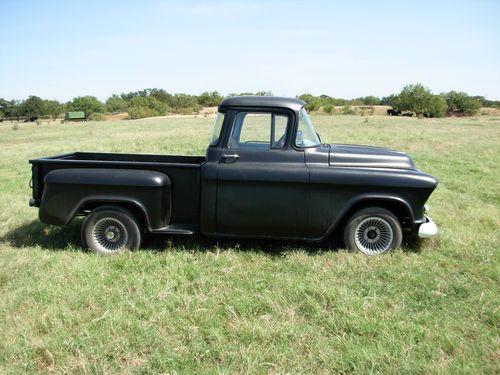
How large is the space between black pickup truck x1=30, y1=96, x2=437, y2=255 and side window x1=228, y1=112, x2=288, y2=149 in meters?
0.01

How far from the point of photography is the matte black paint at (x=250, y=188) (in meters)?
4.54

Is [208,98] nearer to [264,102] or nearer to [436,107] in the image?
[436,107]

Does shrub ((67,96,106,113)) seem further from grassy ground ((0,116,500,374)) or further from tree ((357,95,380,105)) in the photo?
grassy ground ((0,116,500,374))

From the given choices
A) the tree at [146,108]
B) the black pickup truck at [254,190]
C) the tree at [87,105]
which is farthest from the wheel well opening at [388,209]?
the tree at [87,105]

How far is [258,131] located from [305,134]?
1.84ft

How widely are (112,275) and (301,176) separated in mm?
2292

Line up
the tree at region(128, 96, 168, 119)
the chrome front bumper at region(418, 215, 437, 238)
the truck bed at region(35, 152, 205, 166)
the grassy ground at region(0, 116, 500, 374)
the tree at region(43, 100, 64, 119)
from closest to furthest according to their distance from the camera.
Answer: the grassy ground at region(0, 116, 500, 374) → the chrome front bumper at region(418, 215, 437, 238) → the truck bed at region(35, 152, 205, 166) → the tree at region(128, 96, 168, 119) → the tree at region(43, 100, 64, 119)

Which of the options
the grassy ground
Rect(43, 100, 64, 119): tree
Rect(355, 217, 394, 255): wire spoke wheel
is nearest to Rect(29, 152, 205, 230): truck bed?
the grassy ground

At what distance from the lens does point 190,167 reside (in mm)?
4695

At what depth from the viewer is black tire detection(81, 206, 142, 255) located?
4.78 m

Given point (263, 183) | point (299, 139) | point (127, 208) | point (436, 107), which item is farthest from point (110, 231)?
point (436, 107)

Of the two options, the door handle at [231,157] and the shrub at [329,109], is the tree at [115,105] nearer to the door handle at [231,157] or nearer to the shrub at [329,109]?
the shrub at [329,109]

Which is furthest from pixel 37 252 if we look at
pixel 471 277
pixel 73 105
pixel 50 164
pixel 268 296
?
pixel 73 105

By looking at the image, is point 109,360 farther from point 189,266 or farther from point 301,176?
point 301,176
